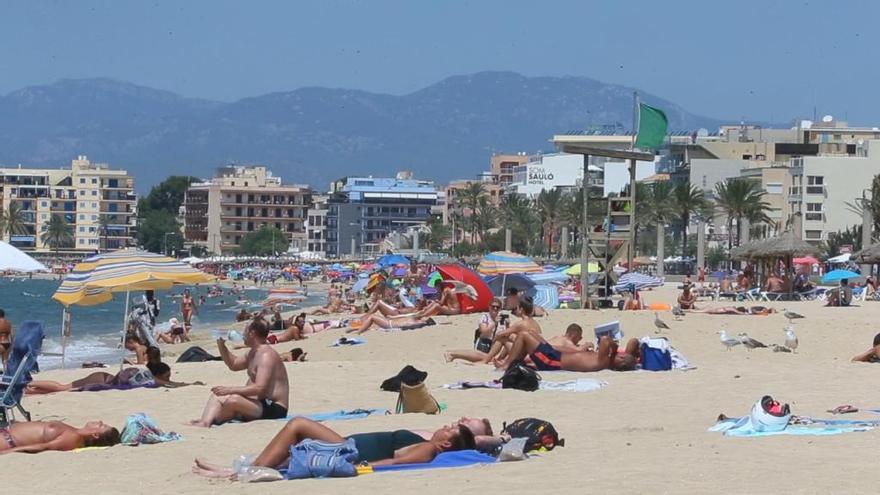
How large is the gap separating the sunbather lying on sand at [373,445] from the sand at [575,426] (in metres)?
0.29

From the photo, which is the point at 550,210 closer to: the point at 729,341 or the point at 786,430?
the point at 729,341

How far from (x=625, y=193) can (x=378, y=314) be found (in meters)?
7.14

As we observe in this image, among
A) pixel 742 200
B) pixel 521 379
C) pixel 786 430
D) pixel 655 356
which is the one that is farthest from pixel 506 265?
pixel 742 200

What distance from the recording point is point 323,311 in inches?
1529

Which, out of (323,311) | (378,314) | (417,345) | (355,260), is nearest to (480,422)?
(417,345)

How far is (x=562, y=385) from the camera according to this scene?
13.6 metres

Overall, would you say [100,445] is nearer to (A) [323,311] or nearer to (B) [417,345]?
(B) [417,345]

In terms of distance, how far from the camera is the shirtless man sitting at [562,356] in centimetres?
1502

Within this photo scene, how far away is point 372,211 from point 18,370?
153258mm

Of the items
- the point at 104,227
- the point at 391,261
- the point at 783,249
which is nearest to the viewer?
the point at 783,249

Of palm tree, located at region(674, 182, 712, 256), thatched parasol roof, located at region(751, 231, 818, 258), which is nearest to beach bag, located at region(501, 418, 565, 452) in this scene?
thatched parasol roof, located at region(751, 231, 818, 258)

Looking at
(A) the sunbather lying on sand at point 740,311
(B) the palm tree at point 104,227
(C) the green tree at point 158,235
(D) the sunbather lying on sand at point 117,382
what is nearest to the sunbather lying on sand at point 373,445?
(D) the sunbather lying on sand at point 117,382

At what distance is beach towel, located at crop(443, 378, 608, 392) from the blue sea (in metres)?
4.57

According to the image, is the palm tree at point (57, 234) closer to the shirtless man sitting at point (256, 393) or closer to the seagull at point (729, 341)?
the seagull at point (729, 341)
